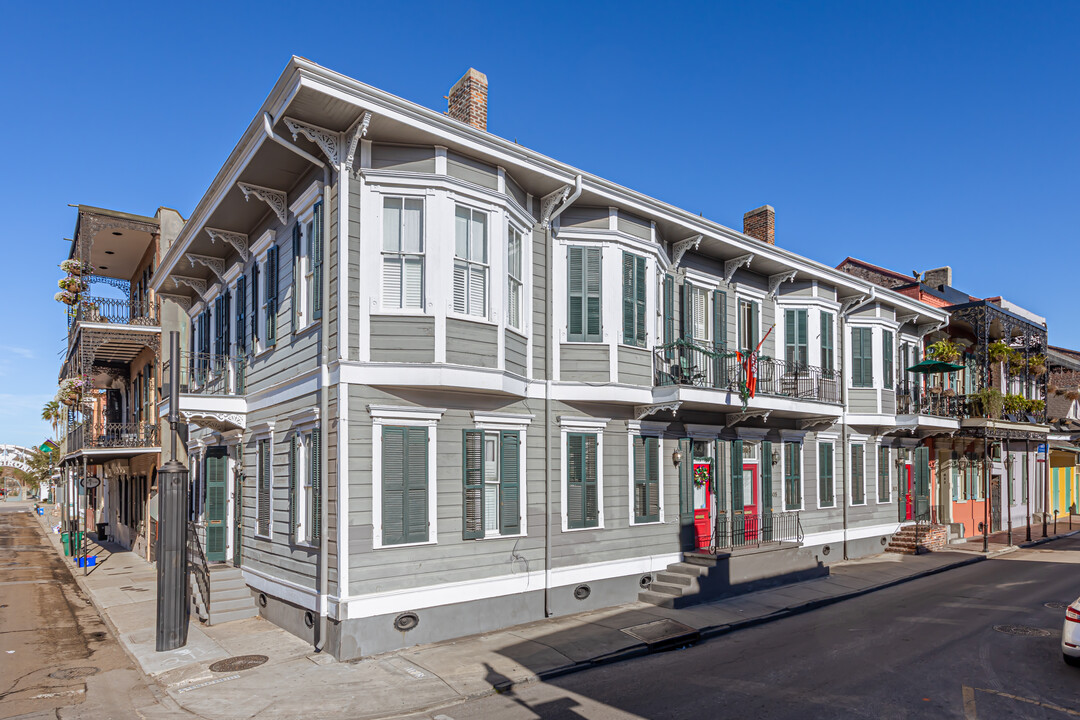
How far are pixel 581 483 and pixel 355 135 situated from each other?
25.7 ft

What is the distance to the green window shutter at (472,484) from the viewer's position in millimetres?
12633

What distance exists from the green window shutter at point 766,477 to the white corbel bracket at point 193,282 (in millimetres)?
15891

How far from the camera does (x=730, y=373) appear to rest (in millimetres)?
17844

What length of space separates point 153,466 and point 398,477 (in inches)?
668

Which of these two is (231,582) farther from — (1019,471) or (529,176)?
(1019,471)

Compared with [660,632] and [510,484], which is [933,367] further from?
[510,484]

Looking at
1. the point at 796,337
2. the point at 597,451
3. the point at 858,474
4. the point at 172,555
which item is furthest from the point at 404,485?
the point at 858,474

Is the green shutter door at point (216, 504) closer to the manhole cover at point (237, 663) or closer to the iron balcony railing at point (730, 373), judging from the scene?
the manhole cover at point (237, 663)

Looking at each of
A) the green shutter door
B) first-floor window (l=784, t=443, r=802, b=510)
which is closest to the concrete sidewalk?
the green shutter door

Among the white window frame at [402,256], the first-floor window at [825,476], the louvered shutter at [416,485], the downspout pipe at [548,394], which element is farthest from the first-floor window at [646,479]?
the first-floor window at [825,476]

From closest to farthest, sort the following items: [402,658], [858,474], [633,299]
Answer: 1. [402,658]
2. [633,299]
3. [858,474]

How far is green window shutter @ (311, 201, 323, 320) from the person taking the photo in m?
12.3

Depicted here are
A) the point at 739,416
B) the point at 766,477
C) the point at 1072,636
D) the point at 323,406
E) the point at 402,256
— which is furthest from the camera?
the point at 766,477

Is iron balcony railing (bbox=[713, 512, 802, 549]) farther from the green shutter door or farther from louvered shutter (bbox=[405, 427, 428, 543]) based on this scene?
the green shutter door
